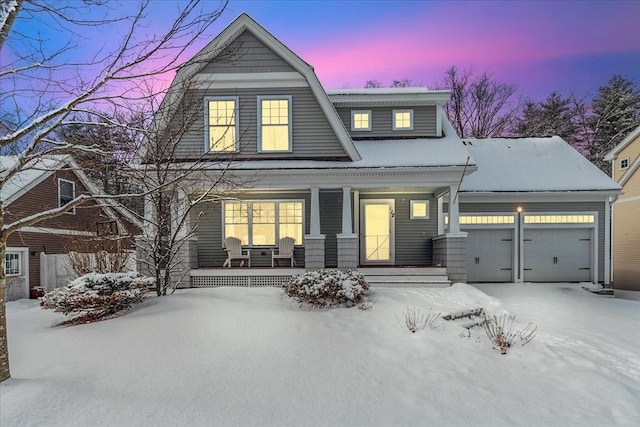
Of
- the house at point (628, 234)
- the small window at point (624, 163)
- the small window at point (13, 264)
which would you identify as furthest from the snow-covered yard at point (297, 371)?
the small window at point (624, 163)

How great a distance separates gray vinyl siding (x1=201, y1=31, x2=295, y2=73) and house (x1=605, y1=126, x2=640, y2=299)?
45.9 ft

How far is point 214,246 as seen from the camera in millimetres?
12211

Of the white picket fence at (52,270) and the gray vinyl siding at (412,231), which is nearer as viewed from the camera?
the gray vinyl siding at (412,231)

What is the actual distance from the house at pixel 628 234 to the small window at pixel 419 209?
8.34 metres

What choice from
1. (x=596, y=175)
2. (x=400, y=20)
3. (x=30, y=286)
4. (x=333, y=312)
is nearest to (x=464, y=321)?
(x=333, y=312)

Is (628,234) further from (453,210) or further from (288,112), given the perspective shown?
(288,112)

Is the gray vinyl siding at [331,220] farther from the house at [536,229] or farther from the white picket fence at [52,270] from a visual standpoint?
the white picket fence at [52,270]

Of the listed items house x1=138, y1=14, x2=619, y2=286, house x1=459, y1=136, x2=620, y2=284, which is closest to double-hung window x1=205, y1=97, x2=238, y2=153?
house x1=138, y1=14, x2=619, y2=286

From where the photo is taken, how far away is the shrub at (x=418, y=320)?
6.84m

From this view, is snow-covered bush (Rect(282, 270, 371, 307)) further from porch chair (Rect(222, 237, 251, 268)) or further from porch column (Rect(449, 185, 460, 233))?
porch column (Rect(449, 185, 460, 233))

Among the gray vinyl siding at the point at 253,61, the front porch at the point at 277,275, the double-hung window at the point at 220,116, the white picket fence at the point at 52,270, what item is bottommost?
the white picket fence at the point at 52,270

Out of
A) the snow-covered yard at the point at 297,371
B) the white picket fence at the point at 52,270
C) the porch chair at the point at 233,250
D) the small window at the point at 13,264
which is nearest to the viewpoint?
the snow-covered yard at the point at 297,371

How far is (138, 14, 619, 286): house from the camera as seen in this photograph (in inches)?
407

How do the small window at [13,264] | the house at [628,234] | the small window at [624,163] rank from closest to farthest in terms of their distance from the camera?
1. the small window at [13,264]
2. the house at [628,234]
3. the small window at [624,163]
